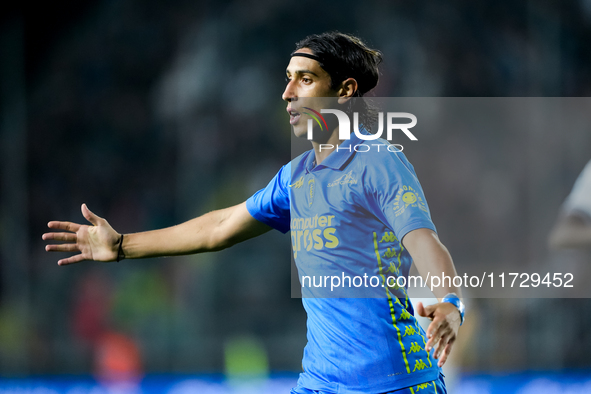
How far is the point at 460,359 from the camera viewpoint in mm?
6965

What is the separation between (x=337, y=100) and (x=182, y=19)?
21.9ft

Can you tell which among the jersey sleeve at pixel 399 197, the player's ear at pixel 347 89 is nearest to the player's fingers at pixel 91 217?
the player's ear at pixel 347 89

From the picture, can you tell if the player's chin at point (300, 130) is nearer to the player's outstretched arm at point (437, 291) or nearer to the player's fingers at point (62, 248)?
the player's outstretched arm at point (437, 291)

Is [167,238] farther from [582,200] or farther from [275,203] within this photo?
[582,200]

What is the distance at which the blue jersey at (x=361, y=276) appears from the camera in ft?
7.43

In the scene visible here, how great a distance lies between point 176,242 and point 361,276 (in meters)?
A: 1.12

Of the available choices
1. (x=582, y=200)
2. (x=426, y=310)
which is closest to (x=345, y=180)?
(x=426, y=310)

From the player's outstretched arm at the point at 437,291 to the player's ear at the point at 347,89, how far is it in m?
0.93

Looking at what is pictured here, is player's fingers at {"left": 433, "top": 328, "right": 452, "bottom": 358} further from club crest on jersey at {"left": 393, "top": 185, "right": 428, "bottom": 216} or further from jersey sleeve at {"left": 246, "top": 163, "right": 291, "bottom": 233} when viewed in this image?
jersey sleeve at {"left": 246, "top": 163, "right": 291, "bottom": 233}

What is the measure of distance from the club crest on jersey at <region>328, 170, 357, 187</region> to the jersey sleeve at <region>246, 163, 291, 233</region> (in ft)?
1.29

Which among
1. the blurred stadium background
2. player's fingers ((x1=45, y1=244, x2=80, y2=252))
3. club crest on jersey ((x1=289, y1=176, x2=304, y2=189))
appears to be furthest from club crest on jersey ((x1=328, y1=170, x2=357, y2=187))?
the blurred stadium background

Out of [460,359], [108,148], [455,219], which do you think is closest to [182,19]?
[108,148]

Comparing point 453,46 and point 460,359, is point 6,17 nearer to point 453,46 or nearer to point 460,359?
point 453,46

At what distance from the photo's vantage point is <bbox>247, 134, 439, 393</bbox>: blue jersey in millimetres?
2266
